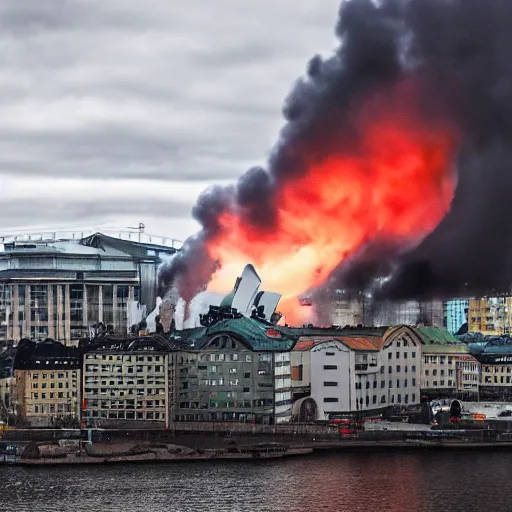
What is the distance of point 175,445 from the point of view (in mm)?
80125

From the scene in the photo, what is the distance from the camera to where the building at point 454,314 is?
488 ft

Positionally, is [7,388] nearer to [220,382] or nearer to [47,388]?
[47,388]

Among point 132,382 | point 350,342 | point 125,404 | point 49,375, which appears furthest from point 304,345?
point 49,375

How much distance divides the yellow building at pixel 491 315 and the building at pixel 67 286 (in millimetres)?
28618

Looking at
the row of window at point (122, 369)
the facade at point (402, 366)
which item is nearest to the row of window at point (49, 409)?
the row of window at point (122, 369)

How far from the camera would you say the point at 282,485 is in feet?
223

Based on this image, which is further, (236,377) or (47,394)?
(47,394)

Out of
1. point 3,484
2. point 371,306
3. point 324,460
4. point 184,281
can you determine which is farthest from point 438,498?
point 371,306

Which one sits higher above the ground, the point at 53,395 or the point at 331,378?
the point at 331,378

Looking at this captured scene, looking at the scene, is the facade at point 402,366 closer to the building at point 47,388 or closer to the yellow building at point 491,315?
the building at point 47,388

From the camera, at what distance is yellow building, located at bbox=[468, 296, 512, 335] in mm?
137375

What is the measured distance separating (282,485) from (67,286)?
56918 mm

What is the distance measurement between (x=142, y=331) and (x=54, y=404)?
12.4m

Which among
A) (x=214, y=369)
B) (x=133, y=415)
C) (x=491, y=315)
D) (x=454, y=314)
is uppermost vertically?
(x=454, y=314)
